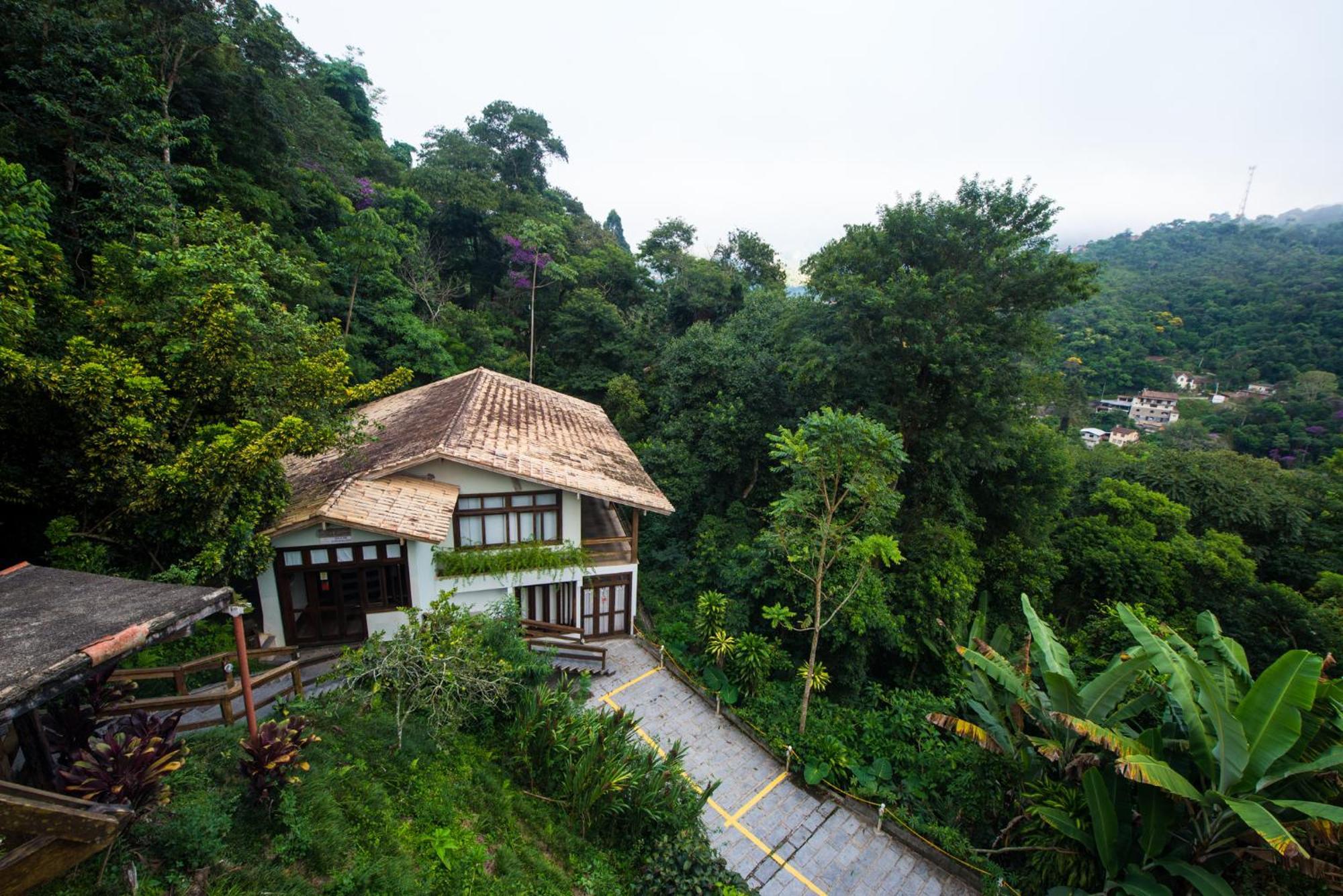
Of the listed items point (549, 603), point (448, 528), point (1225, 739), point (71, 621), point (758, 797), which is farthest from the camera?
point (549, 603)

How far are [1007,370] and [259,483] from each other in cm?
1816

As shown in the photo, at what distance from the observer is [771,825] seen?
942 cm

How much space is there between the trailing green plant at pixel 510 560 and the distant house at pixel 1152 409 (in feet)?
207

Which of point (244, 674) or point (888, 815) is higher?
point (244, 674)

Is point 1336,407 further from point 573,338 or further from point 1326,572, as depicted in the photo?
point 573,338

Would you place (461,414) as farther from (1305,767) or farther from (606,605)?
(1305,767)

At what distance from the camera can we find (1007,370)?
50.2 feet

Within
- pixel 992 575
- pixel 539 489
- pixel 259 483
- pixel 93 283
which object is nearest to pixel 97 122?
pixel 93 283

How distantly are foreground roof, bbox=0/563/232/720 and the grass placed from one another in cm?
187

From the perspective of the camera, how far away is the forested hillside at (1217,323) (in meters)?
47.4

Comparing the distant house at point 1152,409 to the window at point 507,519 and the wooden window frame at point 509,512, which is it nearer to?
the wooden window frame at point 509,512

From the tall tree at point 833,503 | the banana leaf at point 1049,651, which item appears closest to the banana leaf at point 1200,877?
the banana leaf at point 1049,651

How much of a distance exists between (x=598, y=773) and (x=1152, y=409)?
70.4 meters

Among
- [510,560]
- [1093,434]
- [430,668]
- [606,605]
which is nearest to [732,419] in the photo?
[606,605]
